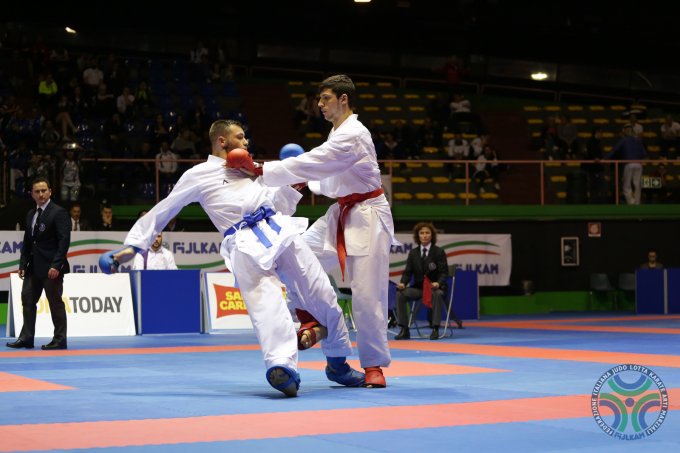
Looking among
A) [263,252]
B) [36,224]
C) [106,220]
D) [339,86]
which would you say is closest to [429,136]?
[106,220]

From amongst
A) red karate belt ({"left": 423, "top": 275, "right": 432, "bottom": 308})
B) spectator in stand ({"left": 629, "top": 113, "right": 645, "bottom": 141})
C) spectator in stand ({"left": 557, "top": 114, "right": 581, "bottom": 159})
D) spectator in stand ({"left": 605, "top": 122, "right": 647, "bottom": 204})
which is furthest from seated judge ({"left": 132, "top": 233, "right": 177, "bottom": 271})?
spectator in stand ({"left": 629, "top": 113, "right": 645, "bottom": 141})

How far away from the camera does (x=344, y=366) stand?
7.98m

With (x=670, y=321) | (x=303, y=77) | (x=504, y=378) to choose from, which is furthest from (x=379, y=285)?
(x=303, y=77)

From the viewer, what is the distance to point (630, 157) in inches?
907

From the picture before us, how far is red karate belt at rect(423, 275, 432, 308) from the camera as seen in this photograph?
48.4ft

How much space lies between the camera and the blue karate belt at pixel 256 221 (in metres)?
7.50

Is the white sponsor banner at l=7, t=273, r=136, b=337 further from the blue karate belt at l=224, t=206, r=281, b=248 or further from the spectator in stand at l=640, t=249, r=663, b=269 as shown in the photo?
the spectator in stand at l=640, t=249, r=663, b=269

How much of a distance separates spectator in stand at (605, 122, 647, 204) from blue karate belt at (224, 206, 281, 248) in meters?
16.6

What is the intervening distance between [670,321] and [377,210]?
38.5ft

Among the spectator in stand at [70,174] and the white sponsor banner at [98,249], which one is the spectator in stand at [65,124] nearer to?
the spectator in stand at [70,174]

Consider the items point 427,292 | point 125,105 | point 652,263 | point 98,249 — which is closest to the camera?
point 427,292

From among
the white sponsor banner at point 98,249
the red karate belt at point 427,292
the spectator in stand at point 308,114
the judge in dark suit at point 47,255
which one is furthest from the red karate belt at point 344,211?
the spectator in stand at point 308,114

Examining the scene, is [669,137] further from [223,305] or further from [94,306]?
[94,306]

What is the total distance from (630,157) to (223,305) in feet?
33.5
